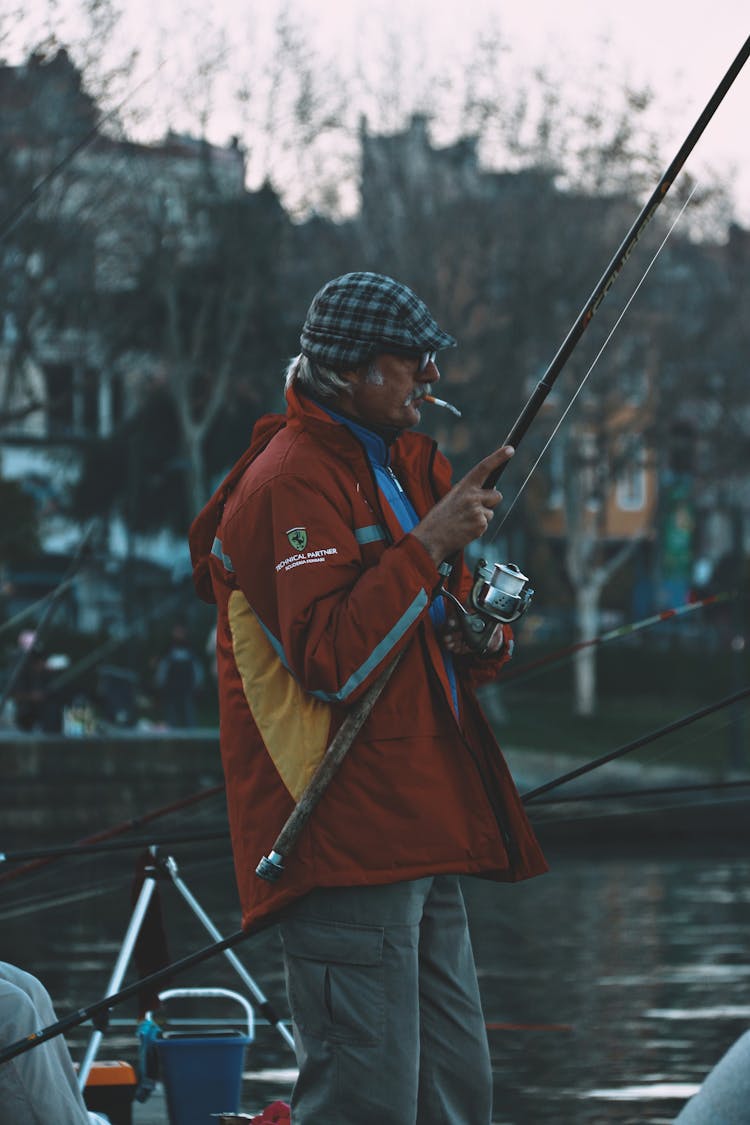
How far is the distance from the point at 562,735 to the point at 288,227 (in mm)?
7721

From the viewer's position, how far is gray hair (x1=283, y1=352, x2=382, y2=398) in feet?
12.5

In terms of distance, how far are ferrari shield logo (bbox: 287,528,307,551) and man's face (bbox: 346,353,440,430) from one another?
314 millimetres

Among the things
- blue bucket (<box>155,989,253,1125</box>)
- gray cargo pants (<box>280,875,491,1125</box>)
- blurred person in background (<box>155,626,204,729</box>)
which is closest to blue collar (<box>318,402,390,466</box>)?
gray cargo pants (<box>280,875,491,1125</box>)

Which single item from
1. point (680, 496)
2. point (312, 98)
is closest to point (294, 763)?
point (312, 98)

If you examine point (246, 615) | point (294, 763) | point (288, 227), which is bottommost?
point (294, 763)

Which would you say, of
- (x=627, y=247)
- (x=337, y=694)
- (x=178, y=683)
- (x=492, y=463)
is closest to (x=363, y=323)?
(x=492, y=463)

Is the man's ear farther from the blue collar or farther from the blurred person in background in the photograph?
the blurred person in background

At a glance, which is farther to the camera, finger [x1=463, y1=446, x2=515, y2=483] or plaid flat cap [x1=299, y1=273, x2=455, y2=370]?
plaid flat cap [x1=299, y1=273, x2=455, y2=370]

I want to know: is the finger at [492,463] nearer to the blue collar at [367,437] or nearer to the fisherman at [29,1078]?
the blue collar at [367,437]

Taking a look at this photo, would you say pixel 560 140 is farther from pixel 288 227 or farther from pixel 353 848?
pixel 353 848

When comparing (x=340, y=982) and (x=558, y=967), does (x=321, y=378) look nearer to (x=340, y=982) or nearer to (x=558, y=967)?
(x=340, y=982)

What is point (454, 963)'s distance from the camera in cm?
381

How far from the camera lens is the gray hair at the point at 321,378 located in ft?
12.5

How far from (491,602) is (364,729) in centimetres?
31
